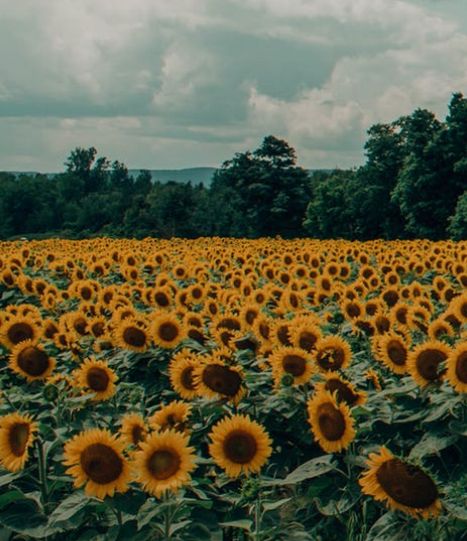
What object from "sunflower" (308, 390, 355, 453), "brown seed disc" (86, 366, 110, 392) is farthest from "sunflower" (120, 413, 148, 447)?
"brown seed disc" (86, 366, 110, 392)

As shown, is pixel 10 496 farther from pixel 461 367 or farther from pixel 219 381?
pixel 461 367

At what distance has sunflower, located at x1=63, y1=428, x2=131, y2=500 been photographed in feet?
15.0

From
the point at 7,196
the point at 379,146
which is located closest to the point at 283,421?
the point at 379,146

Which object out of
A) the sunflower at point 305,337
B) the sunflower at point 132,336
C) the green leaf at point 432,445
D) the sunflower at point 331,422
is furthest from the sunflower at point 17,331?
the green leaf at point 432,445

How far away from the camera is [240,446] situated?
4.93 meters

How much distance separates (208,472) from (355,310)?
368cm

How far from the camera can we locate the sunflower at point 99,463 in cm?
457

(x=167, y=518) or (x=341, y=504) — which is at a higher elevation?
(x=167, y=518)

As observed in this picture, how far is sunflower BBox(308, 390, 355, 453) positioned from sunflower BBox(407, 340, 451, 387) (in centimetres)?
78

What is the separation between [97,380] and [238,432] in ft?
6.13

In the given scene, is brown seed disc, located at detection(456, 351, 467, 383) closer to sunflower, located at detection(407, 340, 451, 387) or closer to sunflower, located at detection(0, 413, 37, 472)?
sunflower, located at detection(407, 340, 451, 387)

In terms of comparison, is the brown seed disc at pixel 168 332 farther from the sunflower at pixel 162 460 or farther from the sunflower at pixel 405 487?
the sunflower at pixel 405 487

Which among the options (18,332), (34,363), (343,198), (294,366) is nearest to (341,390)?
(294,366)

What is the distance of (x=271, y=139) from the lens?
85.3 m
